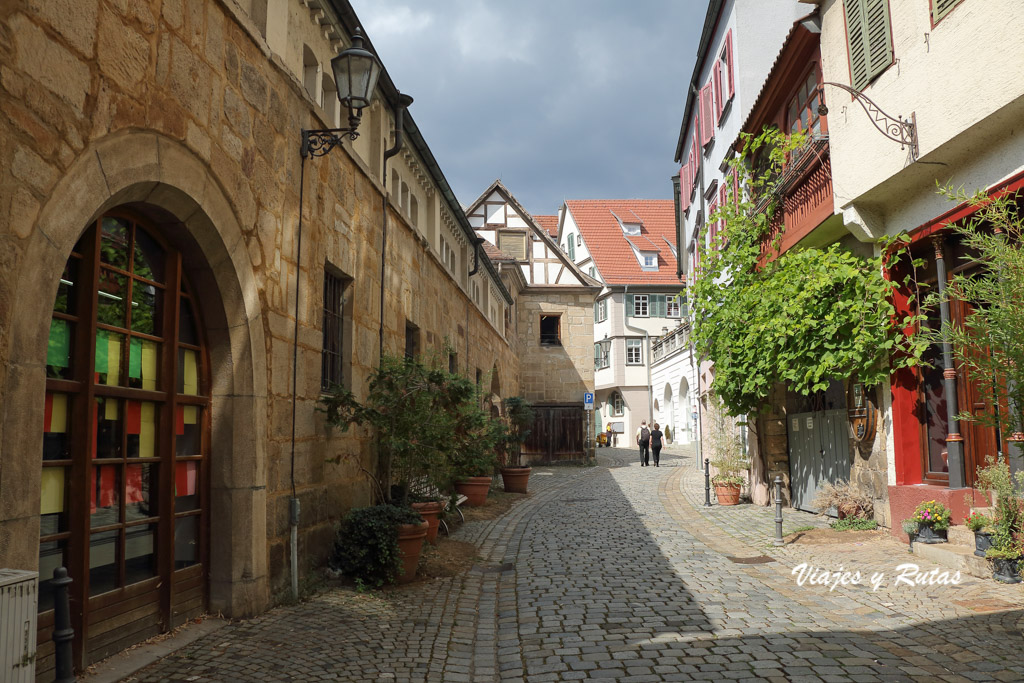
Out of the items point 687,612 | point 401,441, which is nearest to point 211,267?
point 401,441

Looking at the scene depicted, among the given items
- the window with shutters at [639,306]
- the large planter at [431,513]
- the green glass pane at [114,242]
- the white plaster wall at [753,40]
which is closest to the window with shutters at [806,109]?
the white plaster wall at [753,40]

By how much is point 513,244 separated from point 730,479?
17794 millimetres

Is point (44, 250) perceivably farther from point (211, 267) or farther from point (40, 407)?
point (211, 267)

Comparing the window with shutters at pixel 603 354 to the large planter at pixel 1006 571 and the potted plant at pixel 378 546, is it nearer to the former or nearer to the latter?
the potted plant at pixel 378 546

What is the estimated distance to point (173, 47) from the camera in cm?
472

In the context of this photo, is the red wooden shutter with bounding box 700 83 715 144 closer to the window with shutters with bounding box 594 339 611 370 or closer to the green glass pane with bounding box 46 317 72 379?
the green glass pane with bounding box 46 317 72 379

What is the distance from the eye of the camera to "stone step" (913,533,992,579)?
6.63 meters

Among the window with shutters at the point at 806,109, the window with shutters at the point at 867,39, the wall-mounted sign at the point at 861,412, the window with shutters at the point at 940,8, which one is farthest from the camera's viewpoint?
the window with shutters at the point at 806,109

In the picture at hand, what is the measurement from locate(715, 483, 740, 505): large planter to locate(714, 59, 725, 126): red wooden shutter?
24.5 ft

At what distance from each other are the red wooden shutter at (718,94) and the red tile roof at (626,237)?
2460 centimetres

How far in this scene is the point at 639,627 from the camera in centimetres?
573

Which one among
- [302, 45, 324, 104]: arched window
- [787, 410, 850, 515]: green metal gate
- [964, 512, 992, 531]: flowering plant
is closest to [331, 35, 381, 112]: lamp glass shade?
[302, 45, 324, 104]: arched window

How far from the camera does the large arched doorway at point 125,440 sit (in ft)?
13.6

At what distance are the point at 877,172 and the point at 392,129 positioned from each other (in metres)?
5.75
